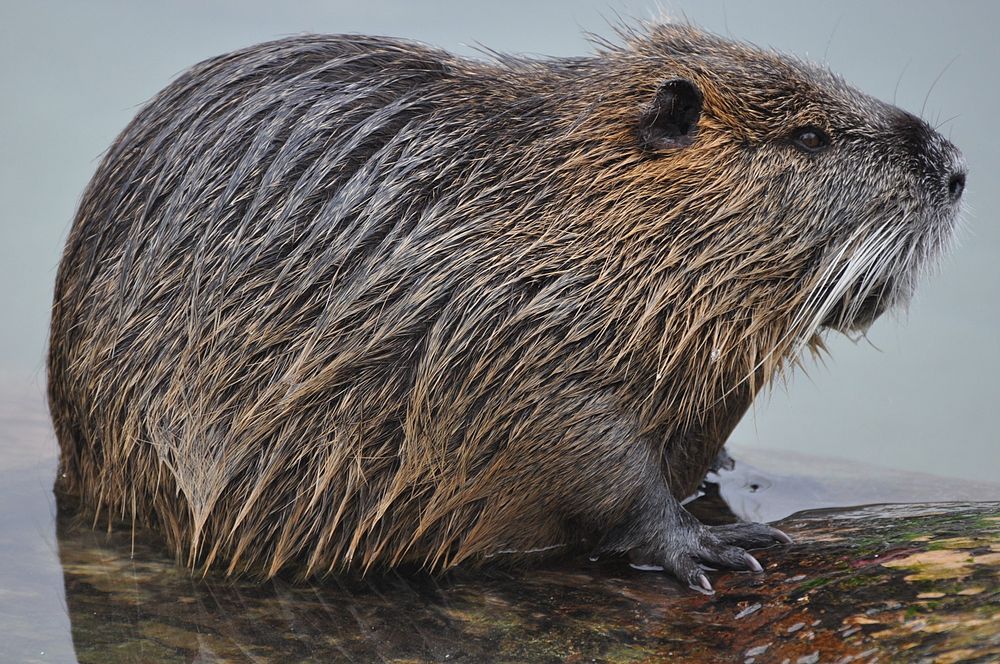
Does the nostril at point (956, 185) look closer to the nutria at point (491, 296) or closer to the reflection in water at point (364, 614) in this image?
the nutria at point (491, 296)

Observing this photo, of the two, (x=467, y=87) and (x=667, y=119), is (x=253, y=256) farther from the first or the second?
(x=667, y=119)

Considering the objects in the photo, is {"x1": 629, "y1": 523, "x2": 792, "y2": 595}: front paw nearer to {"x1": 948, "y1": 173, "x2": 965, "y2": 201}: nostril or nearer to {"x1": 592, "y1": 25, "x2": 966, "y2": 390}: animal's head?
{"x1": 592, "y1": 25, "x2": 966, "y2": 390}: animal's head

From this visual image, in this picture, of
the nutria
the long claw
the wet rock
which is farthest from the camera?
the nutria

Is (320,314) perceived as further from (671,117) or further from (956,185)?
(956,185)

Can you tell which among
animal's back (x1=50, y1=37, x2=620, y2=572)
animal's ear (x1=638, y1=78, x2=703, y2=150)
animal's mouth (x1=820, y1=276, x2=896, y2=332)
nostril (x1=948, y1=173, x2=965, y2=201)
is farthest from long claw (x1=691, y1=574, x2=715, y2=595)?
nostril (x1=948, y1=173, x2=965, y2=201)

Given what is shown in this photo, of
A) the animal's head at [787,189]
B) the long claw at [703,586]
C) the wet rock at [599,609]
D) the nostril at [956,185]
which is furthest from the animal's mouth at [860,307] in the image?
the long claw at [703,586]

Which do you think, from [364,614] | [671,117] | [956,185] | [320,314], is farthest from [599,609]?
[956,185]

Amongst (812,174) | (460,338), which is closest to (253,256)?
(460,338)
